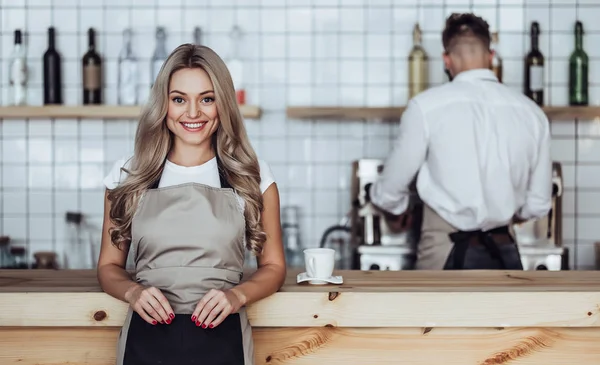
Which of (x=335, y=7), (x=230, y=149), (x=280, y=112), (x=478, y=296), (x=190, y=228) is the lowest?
(x=478, y=296)

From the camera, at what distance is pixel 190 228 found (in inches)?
54.3

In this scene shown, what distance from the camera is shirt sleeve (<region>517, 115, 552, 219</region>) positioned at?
2396mm

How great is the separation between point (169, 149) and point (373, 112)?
5.09 ft

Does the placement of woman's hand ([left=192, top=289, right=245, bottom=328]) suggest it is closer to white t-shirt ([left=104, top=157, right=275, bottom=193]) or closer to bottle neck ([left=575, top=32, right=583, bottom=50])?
white t-shirt ([left=104, top=157, right=275, bottom=193])

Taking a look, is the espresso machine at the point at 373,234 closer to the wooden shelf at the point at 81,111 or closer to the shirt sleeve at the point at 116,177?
the wooden shelf at the point at 81,111

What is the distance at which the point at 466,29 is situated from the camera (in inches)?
93.5

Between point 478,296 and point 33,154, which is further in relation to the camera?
point 33,154

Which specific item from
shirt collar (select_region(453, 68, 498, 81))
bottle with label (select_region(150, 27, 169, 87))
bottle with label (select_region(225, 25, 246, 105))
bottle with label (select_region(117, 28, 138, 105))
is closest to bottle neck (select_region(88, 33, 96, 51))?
bottle with label (select_region(117, 28, 138, 105))

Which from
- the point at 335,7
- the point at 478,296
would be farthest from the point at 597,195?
the point at 478,296

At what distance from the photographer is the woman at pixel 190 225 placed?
4.34 ft

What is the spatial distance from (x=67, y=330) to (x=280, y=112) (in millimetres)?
1791

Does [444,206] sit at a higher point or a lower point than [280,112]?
lower

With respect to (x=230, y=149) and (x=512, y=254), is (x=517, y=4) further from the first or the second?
(x=230, y=149)

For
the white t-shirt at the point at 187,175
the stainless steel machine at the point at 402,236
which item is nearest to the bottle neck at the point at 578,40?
the stainless steel machine at the point at 402,236
